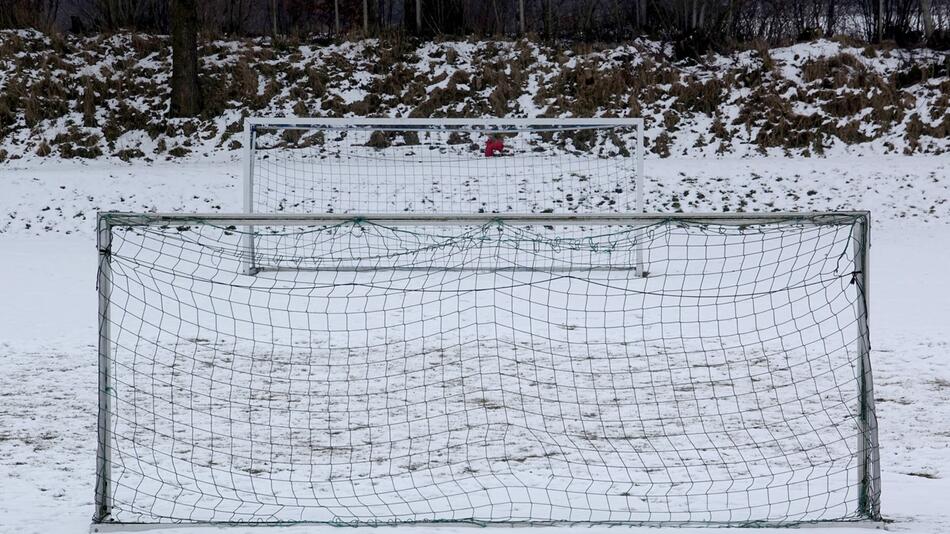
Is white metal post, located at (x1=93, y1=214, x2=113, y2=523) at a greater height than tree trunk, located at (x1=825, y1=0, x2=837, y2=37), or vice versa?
tree trunk, located at (x1=825, y1=0, x2=837, y2=37)

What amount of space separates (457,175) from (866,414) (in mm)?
11597

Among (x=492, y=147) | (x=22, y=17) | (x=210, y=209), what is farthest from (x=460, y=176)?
(x=22, y=17)

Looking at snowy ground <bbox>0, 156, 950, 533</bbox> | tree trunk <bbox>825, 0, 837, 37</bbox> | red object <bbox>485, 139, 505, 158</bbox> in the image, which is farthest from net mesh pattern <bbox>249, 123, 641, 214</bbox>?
tree trunk <bbox>825, 0, 837, 37</bbox>

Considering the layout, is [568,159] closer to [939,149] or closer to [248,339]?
[939,149]

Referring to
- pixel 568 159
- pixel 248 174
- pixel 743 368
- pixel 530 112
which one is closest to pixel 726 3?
pixel 530 112

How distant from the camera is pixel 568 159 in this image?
16.5 metres

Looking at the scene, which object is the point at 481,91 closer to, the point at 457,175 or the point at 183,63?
the point at 457,175

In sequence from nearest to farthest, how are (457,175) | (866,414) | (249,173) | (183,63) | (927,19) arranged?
(866,414), (249,173), (457,175), (183,63), (927,19)

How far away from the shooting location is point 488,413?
6.29 meters

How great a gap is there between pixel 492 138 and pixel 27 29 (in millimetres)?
10899

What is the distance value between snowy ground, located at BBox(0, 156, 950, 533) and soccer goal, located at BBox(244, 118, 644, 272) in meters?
0.72

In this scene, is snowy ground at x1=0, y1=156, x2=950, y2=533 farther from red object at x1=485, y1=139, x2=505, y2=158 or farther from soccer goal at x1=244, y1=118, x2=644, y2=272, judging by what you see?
red object at x1=485, y1=139, x2=505, y2=158

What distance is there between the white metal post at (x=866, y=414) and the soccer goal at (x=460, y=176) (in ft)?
30.3

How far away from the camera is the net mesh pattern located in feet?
48.9
